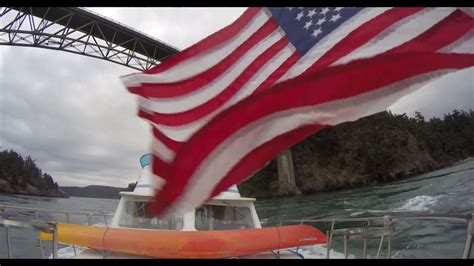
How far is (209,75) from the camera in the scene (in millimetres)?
2695

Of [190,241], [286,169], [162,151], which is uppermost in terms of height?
[286,169]

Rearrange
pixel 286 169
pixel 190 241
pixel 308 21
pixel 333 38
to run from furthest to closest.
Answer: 1. pixel 286 169
2. pixel 190 241
3. pixel 308 21
4. pixel 333 38

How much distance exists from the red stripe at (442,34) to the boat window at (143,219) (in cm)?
317

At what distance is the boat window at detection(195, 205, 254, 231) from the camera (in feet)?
14.5

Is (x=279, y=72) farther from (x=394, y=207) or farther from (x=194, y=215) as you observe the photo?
(x=394, y=207)

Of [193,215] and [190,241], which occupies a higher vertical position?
[193,215]

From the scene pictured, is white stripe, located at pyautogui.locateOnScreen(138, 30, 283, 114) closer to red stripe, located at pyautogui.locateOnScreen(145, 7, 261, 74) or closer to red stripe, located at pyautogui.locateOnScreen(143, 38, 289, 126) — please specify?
red stripe, located at pyautogui.locateOnScreen(143, 38, 289, 126)

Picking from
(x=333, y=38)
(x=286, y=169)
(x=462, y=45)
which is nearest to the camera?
(x=462, y=45)

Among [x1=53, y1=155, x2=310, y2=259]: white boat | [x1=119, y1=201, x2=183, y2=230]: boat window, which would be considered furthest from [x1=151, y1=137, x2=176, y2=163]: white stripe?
[x1=119, y1=201, x2=183, y2=230]: boat window

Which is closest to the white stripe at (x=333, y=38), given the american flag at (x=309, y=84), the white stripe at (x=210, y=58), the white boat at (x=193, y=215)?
the american flag at (x=309, y=84)

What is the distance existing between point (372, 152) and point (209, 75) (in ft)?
34.0

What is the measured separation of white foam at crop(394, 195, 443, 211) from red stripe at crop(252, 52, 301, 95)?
1060cm

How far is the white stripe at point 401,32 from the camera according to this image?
2258 millimetres

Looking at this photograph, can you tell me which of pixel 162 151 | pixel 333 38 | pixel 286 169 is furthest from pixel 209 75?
pixel 286 169
